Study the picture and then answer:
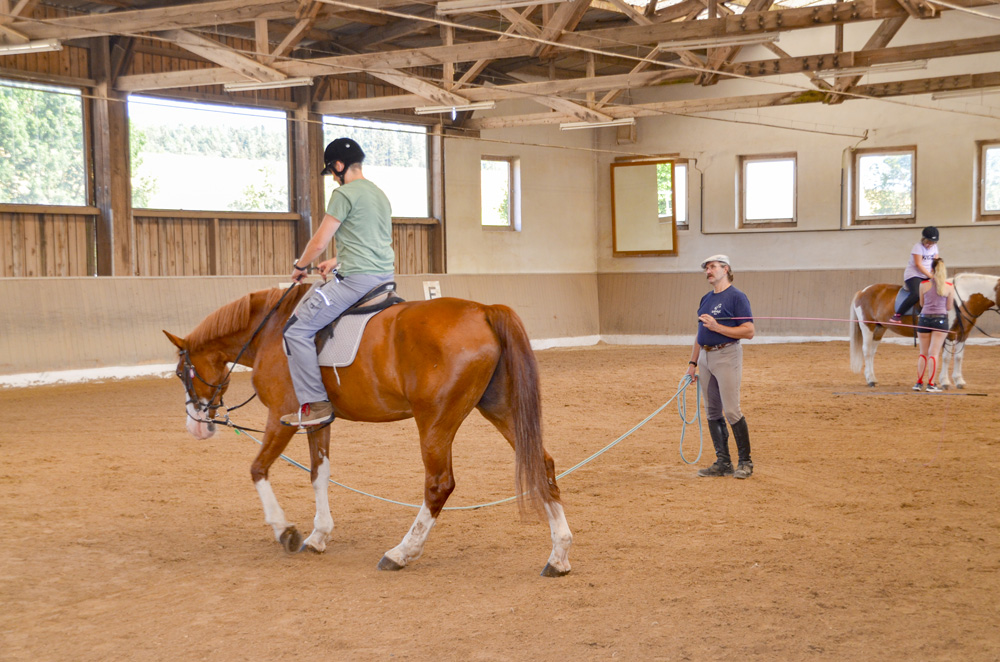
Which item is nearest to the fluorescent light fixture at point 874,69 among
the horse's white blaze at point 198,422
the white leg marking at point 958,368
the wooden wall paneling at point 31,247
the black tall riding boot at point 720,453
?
the white leg marking at point 958,368

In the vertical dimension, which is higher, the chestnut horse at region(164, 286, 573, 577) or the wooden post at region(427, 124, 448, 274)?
the wooden post at region(427, 124, 448, 274)

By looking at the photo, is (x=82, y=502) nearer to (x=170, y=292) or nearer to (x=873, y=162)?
(x=170, y=292)

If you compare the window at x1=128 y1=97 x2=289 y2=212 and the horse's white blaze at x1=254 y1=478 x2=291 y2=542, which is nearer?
the horse's white blaze at x1=254 y1=478 x2=291 y2=542

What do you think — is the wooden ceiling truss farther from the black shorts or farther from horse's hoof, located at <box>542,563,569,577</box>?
horse's hoof, located at <box>542,563,569,577</box>

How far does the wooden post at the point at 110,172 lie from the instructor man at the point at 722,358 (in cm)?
1051

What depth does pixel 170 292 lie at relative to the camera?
13859 millimetres

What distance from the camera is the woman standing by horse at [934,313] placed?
1077cm

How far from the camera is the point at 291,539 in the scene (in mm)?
4832

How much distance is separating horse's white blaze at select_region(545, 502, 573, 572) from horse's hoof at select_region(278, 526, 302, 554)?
4.64ft

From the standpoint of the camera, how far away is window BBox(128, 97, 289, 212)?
14.5 meters

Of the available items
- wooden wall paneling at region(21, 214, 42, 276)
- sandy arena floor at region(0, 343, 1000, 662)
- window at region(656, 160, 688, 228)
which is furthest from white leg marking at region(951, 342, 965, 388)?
wooden wall paneling at region(21, 214, 42, 276)

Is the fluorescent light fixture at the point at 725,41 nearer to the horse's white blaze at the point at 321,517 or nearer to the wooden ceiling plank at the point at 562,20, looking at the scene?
the wooden ceiling plank at the point at 562,20

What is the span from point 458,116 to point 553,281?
4.27m

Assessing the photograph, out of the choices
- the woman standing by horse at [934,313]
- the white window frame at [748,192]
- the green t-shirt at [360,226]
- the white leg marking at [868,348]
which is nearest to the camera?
the green t-shirt at [360,226]
